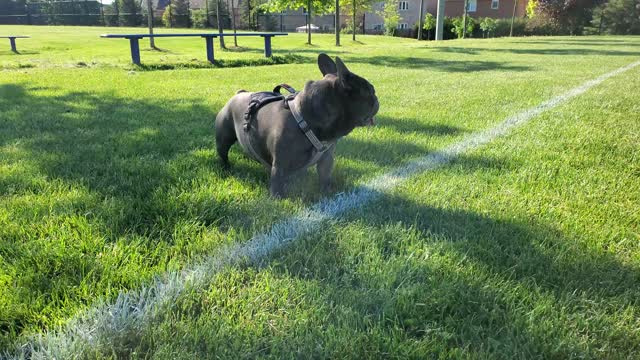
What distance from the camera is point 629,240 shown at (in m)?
2.47

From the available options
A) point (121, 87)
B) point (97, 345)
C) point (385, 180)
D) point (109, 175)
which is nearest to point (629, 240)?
point (385, 180)

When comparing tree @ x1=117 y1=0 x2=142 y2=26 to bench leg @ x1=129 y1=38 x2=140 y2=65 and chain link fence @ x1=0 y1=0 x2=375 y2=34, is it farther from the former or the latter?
bench leg @ x1=129 y1=38 x2=140 y2=65

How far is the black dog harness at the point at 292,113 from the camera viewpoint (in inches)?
106

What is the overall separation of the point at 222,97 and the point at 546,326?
6.19 m

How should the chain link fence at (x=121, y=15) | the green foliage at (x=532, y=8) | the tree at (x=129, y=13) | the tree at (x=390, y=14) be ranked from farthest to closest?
1. the tree at (x=129, y=13)
2. the chain link fence at (x=121, y=15)
3. the green foliage at (x=532, y=8)
4. the tree at (x=390, y=14)

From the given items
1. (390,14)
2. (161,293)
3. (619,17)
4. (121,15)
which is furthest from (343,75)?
(121,15)

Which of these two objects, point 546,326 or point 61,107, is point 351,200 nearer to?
point 546,326

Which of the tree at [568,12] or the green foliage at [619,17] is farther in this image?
the tree at [568,12]

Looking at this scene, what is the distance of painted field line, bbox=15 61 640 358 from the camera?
161 centimetres

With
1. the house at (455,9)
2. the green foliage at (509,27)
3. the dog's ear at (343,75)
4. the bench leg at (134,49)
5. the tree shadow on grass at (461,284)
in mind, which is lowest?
the tree shadow on grass at (461,284)

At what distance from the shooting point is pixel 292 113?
2760mm

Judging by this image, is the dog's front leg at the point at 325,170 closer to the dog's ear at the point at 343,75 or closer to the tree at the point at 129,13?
the dog's ear at the point at 343,75

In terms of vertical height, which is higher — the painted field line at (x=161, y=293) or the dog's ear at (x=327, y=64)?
the dog's ear at (x=327, y=64)

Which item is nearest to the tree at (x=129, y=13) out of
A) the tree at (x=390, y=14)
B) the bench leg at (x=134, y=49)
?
the tree at (x=390, y=14)
